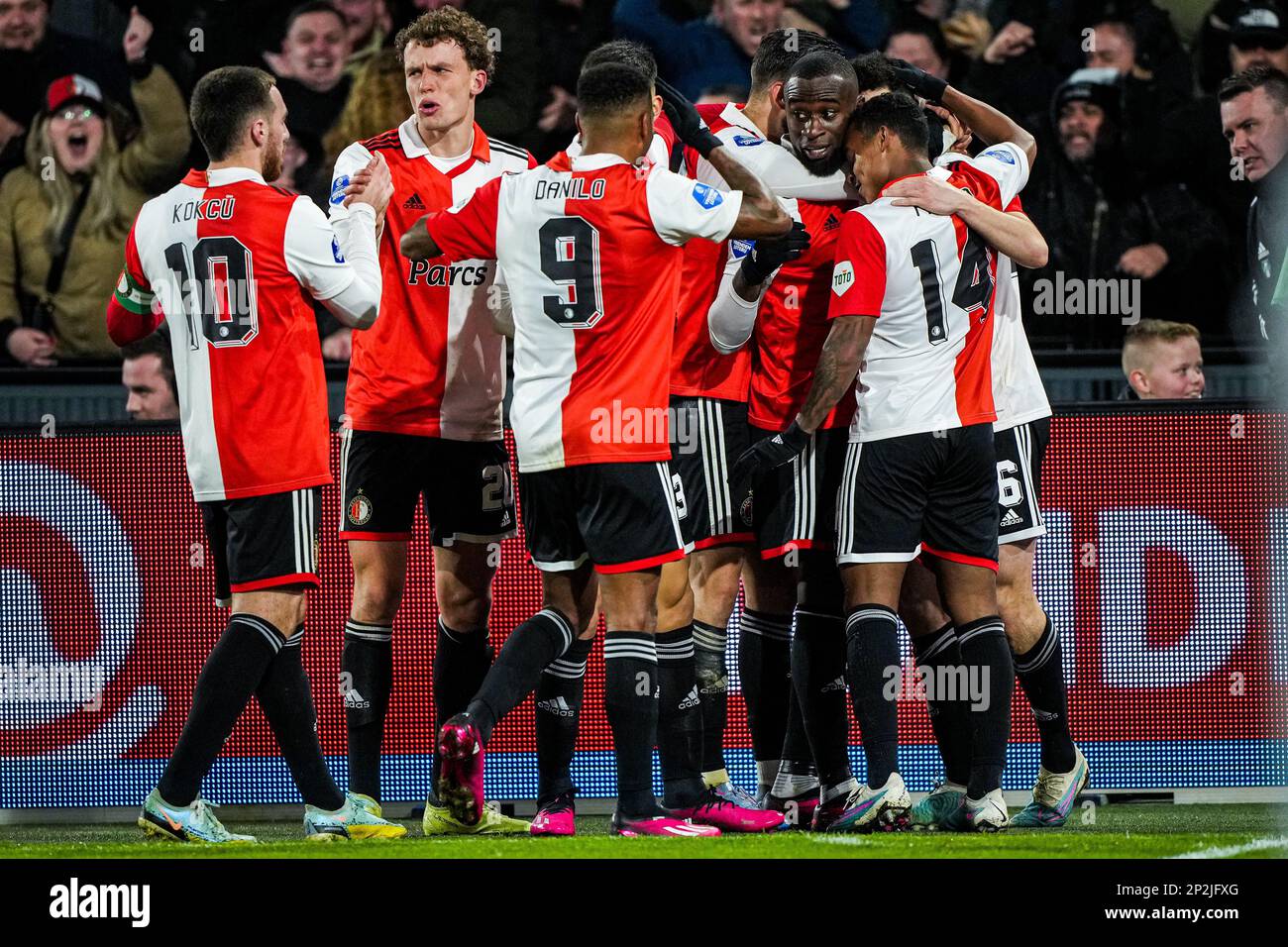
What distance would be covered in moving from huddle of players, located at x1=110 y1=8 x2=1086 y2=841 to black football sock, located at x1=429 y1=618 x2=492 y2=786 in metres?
0.01

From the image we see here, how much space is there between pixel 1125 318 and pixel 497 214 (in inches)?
205

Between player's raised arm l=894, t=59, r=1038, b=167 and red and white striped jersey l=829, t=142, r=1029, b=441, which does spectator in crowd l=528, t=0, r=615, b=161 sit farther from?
red and white striped jersey l=829, t=142, r=1029, b=441

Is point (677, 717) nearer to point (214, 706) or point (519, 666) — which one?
point (519, 666)

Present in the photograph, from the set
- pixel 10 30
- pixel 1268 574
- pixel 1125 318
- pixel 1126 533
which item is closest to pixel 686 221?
pixel 1126 533

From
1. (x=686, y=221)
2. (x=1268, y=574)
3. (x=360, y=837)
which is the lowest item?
(x=360, y=837)

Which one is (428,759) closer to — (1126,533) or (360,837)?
(360,837)

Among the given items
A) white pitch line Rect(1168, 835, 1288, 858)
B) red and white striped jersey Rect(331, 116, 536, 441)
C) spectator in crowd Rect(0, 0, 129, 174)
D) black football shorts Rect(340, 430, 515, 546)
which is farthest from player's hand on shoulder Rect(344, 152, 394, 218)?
spectator in crowd Rect(0, 0, 129, 174)

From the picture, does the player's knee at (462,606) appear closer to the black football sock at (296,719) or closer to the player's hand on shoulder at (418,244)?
the black football sock at (296,719)

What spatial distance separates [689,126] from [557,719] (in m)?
1.91

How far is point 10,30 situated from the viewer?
9.80m

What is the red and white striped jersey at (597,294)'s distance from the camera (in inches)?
190

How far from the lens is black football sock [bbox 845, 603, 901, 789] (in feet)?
16.4

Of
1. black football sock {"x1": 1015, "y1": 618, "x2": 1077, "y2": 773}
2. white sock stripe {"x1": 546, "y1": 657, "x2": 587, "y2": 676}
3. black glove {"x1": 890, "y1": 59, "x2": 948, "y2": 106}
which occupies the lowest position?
black football sock {"x1": 1015, "y1": 618, "x2": 1077, "y2": 773}

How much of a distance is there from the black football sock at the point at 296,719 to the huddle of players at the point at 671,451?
0.04 feet
